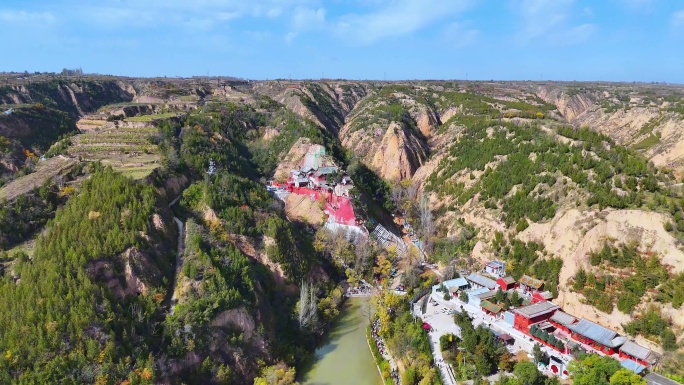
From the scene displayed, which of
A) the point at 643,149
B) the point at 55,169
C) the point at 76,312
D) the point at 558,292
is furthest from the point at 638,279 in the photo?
the point at 643,149

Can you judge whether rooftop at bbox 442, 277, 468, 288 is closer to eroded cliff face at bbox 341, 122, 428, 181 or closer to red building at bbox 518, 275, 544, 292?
red building at bbox 518, 275, 544, 292

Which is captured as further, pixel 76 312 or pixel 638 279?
pixel 638 279

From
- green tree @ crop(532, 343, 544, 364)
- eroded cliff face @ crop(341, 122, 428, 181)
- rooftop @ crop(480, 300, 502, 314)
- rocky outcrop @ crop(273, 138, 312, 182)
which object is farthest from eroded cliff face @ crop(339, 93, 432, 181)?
green tree @ crop(532, 343, 544, 364)

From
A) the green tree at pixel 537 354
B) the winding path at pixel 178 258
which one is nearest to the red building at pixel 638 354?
the green tree at pixel 537 354

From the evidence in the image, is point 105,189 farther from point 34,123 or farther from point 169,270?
point 34,123

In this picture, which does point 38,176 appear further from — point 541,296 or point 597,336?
point 597,336

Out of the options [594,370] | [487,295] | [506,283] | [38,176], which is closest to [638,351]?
[594,370]
